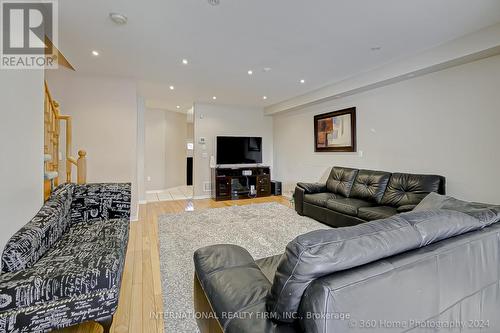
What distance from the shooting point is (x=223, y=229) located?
144 inches

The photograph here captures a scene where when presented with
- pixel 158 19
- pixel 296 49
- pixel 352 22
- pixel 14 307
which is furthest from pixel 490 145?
pixel 14 307

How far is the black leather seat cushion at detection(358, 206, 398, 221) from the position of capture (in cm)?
300

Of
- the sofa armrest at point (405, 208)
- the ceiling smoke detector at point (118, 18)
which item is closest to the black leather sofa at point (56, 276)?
the ceiling smoke detector at point (118, 18)

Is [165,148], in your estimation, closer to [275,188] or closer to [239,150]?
[239,150]

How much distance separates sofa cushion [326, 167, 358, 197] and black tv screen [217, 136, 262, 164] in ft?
8.58

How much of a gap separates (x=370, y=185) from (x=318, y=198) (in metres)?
0.83

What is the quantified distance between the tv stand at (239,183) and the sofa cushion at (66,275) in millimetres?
4198

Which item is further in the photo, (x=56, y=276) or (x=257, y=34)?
(x=257, y=34)

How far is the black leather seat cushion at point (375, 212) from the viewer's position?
3002mm

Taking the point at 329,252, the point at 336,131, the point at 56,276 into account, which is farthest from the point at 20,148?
the point at 336,131

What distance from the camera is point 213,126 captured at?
647cm

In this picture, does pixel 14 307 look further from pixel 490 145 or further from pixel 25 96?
pixel 490 145

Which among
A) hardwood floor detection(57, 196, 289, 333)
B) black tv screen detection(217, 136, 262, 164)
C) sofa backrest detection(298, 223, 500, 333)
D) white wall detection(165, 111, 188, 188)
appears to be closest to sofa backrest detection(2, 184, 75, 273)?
hardwood floor detection(57, 196, 289, 333)

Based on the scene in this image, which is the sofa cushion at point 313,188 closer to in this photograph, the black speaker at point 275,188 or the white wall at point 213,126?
the black speaker at point 275,188
